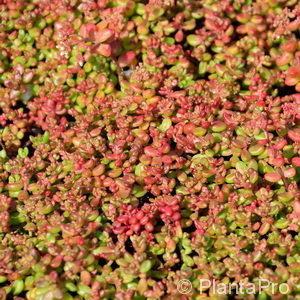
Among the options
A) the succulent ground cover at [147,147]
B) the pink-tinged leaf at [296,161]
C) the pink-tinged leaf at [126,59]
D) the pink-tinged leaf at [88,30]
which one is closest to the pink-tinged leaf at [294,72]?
the succulent ground cover at [147,147]

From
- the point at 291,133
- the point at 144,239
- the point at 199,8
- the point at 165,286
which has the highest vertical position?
the point at 199,8

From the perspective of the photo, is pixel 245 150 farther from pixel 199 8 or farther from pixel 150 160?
pixel 199 8

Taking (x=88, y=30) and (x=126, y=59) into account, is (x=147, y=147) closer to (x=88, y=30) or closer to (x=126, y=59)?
(x=126, y=59)

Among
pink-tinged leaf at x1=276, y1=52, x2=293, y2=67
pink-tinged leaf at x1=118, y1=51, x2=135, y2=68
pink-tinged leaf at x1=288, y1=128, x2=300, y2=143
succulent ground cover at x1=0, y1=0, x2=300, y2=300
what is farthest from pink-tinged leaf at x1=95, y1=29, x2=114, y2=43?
pink-tinged leaf at x1=288, y1=128, x2=300, y2=143

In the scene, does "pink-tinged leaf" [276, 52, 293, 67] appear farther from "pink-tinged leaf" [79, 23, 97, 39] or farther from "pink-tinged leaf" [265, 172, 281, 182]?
"pink-tinged leaf" [79, 23, 97, 39]

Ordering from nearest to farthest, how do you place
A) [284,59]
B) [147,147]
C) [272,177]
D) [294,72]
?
[272,177], [147,147], [294,72], [284,59]

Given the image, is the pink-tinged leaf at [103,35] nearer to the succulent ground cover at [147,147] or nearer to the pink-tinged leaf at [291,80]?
the succulent ground cover at [147,147]

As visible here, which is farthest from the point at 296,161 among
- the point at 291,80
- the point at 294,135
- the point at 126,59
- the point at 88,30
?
the point at 88,30

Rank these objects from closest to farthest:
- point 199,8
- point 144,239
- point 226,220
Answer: point 144,239
point 226,220
point 199,8

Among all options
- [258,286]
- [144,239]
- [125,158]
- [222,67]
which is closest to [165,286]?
[144,239]
